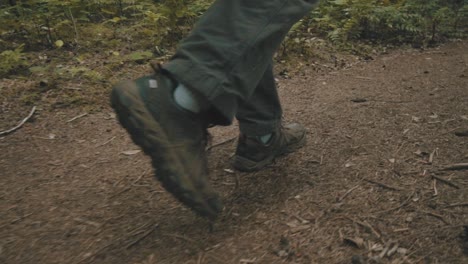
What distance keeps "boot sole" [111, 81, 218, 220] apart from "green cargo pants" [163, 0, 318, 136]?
0.57 ft

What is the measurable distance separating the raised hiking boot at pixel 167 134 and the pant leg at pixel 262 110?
21.0 inches

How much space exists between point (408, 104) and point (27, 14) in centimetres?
402

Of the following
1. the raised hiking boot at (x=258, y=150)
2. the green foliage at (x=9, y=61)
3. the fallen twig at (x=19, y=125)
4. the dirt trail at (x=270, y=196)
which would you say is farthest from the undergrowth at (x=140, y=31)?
the raised hiking boot at (x=258, y=150)

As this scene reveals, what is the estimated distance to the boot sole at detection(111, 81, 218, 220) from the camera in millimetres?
1378

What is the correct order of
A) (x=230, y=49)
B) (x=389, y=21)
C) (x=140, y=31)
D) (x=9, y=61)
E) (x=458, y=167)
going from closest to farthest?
1. (x=230, y=49)
2. (x=458, y=167)
3. (x=9, y=61)
4. (x=140, y=31)
5. (x=389, y=21)

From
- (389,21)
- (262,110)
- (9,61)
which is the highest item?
(262,110)

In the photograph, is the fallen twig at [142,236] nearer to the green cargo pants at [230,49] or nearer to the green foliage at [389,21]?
the green cargo pants at [230,49]

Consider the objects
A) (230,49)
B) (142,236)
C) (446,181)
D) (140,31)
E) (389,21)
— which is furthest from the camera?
(389,21)

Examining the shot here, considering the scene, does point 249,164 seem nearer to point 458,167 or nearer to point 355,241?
point 355,241

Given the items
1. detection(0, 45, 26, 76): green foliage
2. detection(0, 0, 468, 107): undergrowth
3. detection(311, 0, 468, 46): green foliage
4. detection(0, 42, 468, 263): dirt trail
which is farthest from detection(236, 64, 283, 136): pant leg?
detection(311, 0, 468, 46): green foliage

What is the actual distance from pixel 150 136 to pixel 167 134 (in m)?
0.07

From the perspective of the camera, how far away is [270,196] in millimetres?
1882

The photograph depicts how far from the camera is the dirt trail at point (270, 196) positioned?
151 cm

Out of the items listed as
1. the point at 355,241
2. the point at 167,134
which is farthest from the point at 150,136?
the point at 355,241
